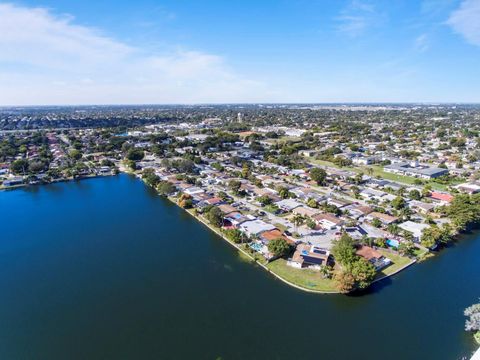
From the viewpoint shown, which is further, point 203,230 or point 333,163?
point 333,163

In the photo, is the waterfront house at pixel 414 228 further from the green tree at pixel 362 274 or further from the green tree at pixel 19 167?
the green tree at pixel 19 167

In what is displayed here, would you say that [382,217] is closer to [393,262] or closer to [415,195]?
[393,262]

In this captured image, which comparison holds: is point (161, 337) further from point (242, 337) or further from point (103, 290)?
point (103, 290)

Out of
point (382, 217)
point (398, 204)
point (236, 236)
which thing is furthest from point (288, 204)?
point (398, 204)

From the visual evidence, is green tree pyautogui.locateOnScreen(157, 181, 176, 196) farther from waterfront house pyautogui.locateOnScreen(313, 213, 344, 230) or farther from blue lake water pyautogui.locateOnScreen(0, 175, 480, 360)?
waterfront house pyautogui.locateOnScreen(313, 213, 344, 230)

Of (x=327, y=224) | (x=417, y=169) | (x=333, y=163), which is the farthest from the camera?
(x=333, y=163)

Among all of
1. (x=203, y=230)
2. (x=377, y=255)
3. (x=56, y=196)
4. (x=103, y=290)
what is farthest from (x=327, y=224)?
(x=56, y=196)

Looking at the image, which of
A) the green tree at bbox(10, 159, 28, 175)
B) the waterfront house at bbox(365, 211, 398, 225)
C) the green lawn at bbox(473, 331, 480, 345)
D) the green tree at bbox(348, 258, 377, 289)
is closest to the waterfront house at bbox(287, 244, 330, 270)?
the green tree at bbox(348, 258, 377, 289)

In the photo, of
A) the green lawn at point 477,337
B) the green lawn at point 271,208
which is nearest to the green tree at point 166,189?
the green lawn at point 271,208
